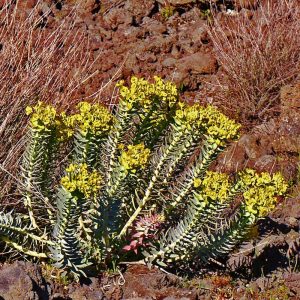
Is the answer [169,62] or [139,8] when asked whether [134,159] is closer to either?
[169,62]

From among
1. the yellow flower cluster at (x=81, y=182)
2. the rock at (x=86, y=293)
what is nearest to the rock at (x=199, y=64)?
the rock at (x=86, y=293)

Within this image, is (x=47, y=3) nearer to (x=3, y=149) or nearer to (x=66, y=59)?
(x=66, y=59)

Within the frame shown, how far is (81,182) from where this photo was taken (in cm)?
274

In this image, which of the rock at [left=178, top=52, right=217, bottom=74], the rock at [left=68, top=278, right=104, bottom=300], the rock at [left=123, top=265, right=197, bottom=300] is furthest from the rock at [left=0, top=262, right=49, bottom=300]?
the rock at [left=178, top=52, right=217, bottom=74]

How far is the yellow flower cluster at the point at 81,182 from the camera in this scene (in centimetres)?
273

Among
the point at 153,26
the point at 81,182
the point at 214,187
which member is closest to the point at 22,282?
→ the point at 81,182

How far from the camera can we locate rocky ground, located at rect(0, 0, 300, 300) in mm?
3205

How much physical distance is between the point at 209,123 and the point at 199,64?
2404 millimetres

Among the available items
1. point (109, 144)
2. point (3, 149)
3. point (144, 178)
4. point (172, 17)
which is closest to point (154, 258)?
point (144, 178)

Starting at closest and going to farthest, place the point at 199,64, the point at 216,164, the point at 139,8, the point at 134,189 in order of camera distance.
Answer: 1. the point at 134,189
2. the point at 216,164
3. the point at 199,64
4. the point at 139,8

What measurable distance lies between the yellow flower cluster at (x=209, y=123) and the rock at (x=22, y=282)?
3.11 ft

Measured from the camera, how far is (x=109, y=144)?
325 cm

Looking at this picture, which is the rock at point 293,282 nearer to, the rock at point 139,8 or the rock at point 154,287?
the rock at point 154,287

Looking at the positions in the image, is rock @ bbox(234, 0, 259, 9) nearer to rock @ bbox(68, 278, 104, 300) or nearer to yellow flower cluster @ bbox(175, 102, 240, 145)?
yellow flower cluster @ bbox(175, 102, 240, 145)
